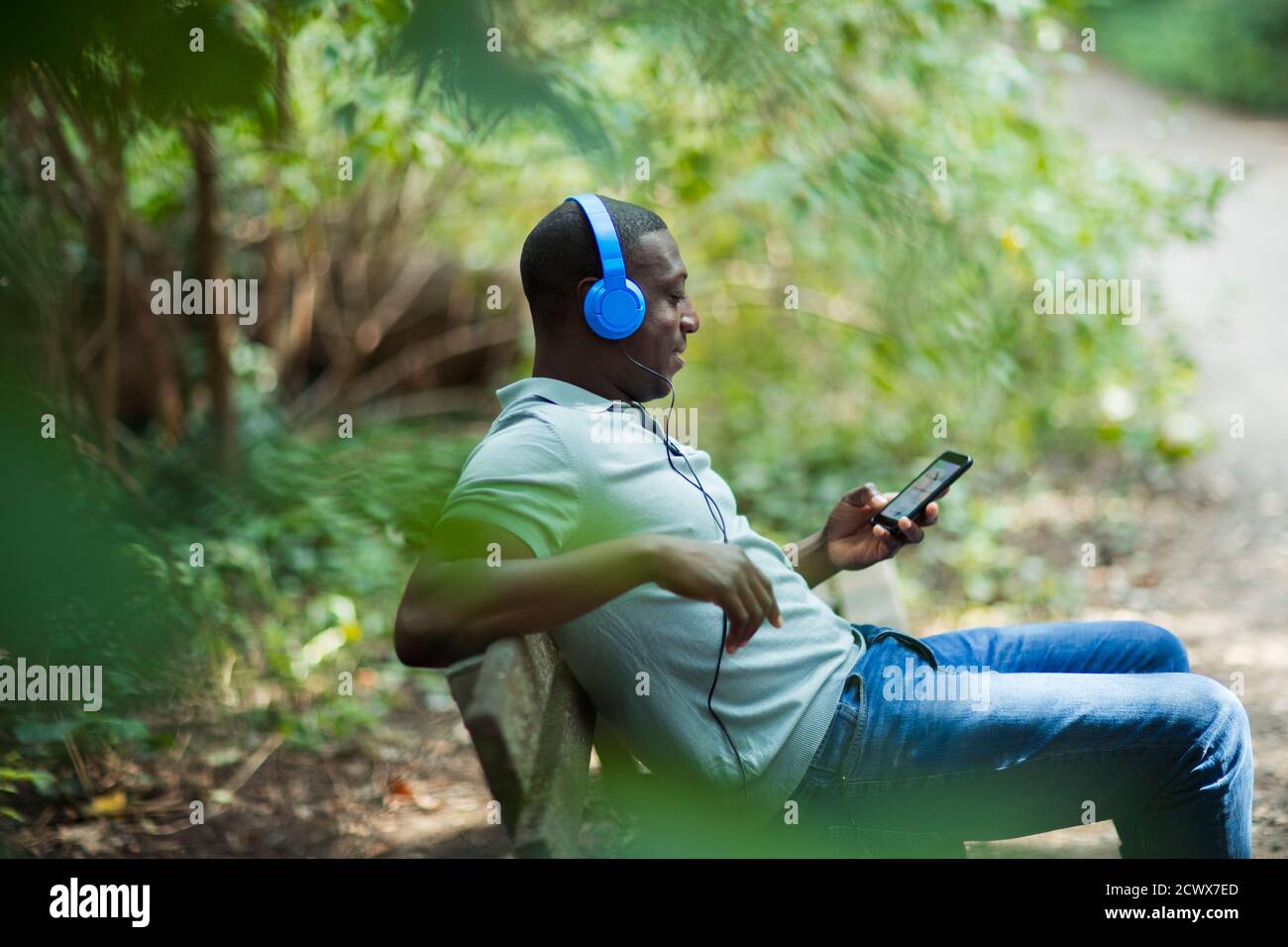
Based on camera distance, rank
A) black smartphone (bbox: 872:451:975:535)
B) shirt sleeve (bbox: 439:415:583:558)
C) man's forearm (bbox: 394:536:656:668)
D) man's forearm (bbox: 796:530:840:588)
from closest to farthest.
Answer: man's forearm (bbox: 394:536:656:668)
shirt sleeve (bbox: 439:415:583:558)
black smartphone (bbox: 872:451:975:535)
man's forearm (bbox: 796:530:840:588)

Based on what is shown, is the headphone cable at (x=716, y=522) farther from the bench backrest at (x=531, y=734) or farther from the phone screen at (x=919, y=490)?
the phone screen at (x=919, y=490)

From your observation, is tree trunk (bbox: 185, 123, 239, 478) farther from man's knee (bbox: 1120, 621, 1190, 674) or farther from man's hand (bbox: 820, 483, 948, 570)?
man's knee (bbox: 1120, 621, 1190, 674)

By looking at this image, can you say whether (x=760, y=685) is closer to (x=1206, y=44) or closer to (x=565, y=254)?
(x=565, y=254)

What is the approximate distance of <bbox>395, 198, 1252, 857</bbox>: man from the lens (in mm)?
1840

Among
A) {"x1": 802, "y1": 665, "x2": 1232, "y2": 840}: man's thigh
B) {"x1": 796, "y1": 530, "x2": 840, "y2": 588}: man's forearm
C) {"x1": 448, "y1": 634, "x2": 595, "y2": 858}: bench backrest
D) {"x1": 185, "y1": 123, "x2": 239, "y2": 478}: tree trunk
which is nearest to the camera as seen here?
{"x1": 448, "y1": 634, "x2": 595, "y2": 858}: bench backrest

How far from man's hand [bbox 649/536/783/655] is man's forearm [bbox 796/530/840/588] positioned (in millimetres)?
738

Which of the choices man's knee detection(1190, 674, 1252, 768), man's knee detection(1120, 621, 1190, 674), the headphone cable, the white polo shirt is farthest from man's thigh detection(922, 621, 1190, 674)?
the headphone cable

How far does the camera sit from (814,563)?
7.85 feet

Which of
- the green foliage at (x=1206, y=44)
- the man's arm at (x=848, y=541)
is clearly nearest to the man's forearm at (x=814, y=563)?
the man's arm at (x=848, y=541)

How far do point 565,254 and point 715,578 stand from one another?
0.69 metres

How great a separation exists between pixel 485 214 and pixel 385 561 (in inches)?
124

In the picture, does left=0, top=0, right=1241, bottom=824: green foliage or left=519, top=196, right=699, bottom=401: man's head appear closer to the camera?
left=0, top=0, right=1241, bottom=824: green foliage

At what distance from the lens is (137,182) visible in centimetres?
526

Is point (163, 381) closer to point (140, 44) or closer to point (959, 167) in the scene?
point (959, 167)
